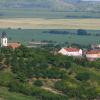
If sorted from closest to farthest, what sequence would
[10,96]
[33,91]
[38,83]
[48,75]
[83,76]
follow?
1. [10,96]
2. [33,91]
3. [38,83]
4. [48,75]
5. [83,76]

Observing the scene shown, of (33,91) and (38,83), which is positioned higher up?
(38,83)

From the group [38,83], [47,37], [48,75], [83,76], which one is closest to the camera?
[38,83]

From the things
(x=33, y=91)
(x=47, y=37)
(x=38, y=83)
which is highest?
(x=47, y=37)

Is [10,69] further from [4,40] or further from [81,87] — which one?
[4,40]

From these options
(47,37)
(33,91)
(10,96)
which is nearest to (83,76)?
(33,91)

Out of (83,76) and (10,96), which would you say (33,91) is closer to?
(10,96)

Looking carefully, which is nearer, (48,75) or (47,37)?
(48,75)

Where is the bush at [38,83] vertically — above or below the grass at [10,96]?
above

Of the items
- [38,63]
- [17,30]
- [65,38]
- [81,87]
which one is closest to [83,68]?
[38,63]

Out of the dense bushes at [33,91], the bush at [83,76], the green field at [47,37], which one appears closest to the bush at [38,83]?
the dense bushes at [33,91]

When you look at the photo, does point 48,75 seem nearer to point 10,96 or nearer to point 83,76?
point 83,76

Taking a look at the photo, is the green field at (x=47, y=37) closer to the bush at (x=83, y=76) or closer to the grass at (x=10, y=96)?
the bush at (x=83, y=76)
